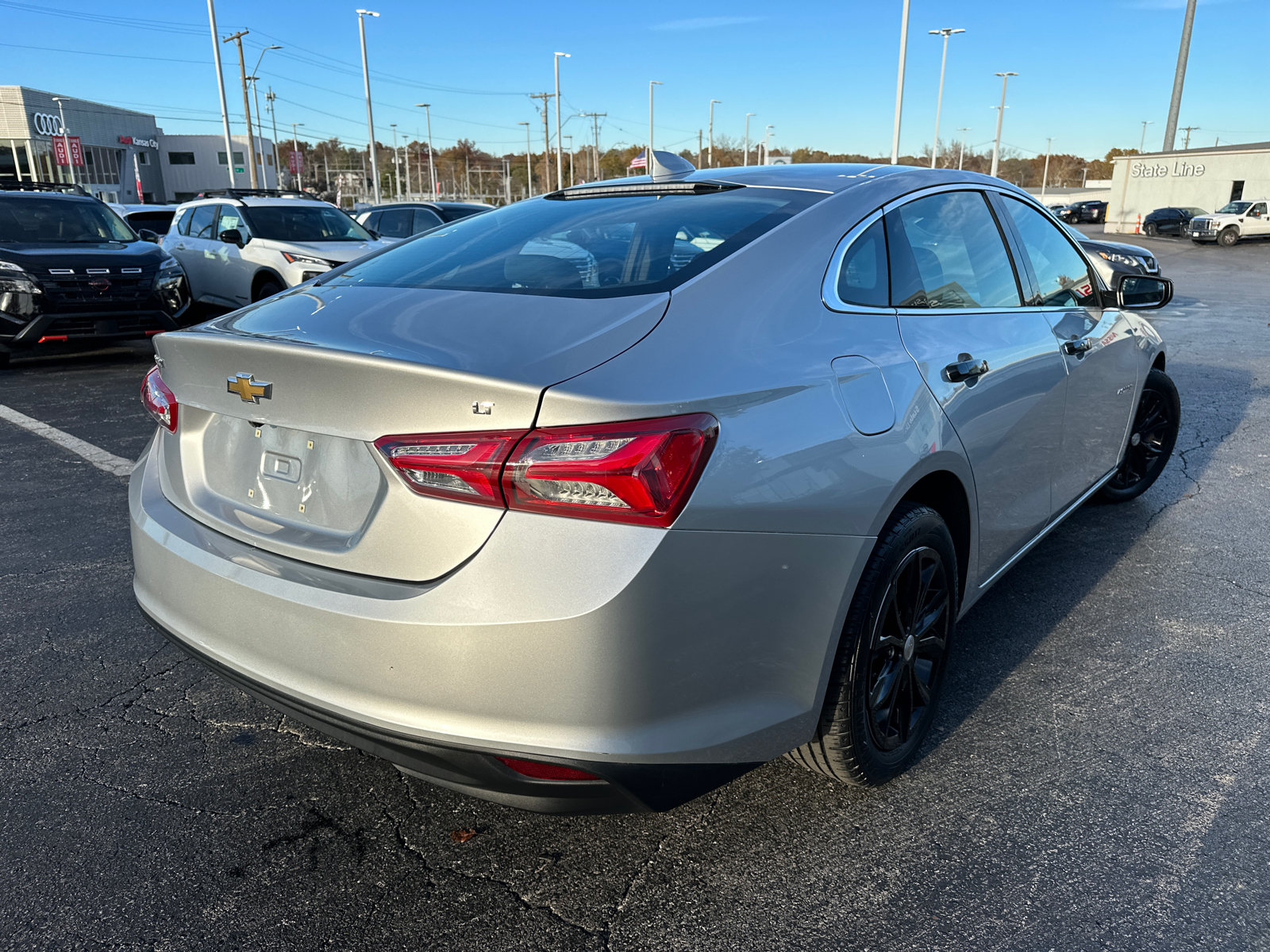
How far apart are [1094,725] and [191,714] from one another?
283cm

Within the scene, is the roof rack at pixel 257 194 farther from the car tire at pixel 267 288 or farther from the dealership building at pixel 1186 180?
the dealership building at pixel 1186 180

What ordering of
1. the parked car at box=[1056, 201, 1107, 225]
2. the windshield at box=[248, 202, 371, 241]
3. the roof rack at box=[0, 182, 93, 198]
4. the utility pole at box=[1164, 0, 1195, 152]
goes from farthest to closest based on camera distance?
1. the parked car at box=[1056, 201, 1107, 225]
2. the utility pole at box=[1164, 0, 1195, 152]
3. the windshield at box=[248, 202, 371, 241]
4. the roof rack at box=[0, 182, 93, 198]

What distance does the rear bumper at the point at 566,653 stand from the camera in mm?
1728

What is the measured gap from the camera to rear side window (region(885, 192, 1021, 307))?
268 cm

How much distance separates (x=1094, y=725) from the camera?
113 inches

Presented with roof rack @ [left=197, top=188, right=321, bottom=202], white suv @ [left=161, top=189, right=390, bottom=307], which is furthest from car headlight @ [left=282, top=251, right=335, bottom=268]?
roof rack @ [left=197, top=188, right=321, bottom=202]

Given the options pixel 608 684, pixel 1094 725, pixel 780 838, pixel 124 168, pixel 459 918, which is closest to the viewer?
pixel 608 684

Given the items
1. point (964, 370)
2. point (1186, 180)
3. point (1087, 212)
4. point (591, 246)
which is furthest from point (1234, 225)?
point (591, 246)

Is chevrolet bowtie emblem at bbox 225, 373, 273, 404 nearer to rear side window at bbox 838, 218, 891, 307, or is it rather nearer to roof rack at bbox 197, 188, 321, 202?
rear side window at bbox 838, 218, 891, 307

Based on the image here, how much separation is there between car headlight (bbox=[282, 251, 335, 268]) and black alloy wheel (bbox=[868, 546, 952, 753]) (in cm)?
914

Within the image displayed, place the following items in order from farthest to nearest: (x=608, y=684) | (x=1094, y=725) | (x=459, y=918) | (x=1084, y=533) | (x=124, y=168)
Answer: (x=124, y=168) → (x=1084, y=533) → (x=1094, y=725) → (x=459, y=918) → (x=608, y=684)

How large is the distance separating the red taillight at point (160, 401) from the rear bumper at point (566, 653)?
1.91 ft

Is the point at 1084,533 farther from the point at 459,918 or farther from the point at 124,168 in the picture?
the point at 124,168

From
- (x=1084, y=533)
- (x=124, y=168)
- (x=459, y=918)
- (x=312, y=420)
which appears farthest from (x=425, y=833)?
(x=124, y=168)
